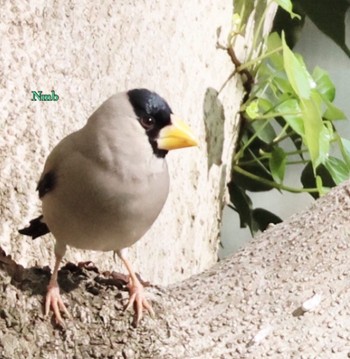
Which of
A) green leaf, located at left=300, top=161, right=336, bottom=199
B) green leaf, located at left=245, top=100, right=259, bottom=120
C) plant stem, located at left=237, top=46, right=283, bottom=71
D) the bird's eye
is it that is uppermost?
the bird's eye

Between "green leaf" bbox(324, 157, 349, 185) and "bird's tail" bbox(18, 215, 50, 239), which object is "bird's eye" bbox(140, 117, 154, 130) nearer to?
"bird's tail" bbox(18, 215, 50, 239)

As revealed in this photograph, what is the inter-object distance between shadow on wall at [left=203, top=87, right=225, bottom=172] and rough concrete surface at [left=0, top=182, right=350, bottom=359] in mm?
688

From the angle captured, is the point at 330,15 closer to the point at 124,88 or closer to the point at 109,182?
the point at 124,88

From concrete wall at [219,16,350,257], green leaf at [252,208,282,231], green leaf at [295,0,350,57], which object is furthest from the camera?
concrete wall at [219,16,350,257]

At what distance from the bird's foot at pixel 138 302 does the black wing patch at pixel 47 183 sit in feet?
0.66

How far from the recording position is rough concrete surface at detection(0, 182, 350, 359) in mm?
1051

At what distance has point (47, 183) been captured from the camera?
1.20 m

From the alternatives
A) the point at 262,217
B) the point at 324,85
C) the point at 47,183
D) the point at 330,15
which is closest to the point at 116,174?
the point at 47,183

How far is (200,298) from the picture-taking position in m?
1.12

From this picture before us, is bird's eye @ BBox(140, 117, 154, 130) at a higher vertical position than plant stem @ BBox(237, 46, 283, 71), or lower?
higher

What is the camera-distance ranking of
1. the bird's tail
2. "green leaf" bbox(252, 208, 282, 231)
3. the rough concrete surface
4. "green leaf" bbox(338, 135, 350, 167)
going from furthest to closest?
"green leaf" bbox(252, 208, 282, 231) < "green leaf" bbox(338, 135, 350, 167) < the bird's tail < the rough concrete surface

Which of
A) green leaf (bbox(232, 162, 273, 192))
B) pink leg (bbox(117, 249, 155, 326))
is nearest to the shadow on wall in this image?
green leaf (bbox(232, 162, 273, 192))

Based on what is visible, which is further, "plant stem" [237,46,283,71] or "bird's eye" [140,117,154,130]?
"plant stem" [237,46,283,71]

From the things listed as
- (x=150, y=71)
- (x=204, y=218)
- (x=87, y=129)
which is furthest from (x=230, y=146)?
(x=87, y=129)
